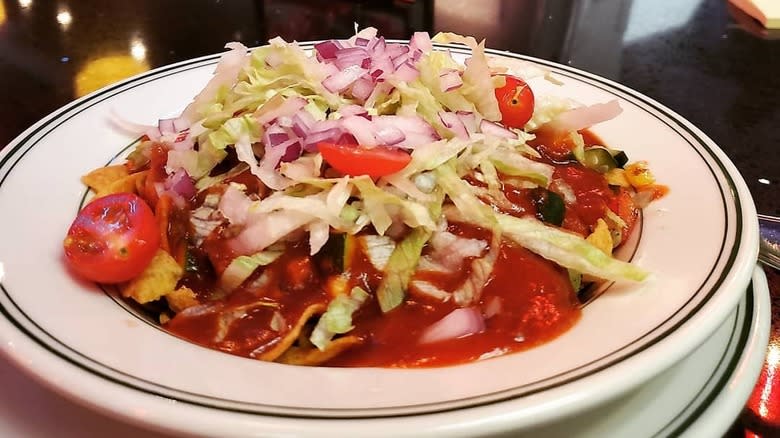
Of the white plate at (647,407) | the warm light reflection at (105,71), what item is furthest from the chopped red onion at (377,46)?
the warm light reflection at (105,71)

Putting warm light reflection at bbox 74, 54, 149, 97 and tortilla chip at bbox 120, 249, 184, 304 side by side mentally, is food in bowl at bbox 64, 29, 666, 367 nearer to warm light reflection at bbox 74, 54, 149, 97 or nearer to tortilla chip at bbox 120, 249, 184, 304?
tortilla chip at bbox 120, 249, 184, 304

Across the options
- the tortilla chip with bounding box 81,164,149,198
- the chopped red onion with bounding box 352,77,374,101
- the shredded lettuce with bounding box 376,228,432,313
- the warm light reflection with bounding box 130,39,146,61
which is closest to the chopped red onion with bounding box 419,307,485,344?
the shredded lettuce with bounding box 376,228,432,313

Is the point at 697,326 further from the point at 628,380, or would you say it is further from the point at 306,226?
the point at 306,226

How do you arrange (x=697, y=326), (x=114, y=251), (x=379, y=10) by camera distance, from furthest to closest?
(x=379, y=10)
(x=114, y=251)
(x=697, y=326)

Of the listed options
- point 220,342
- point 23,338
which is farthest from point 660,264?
point 23,338

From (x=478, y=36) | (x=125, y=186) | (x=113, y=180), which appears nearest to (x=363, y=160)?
(x=125, y=186)

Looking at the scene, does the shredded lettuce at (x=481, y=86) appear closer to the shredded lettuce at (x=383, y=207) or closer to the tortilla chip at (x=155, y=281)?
the shredded lettuce at (x=383, y=207)
